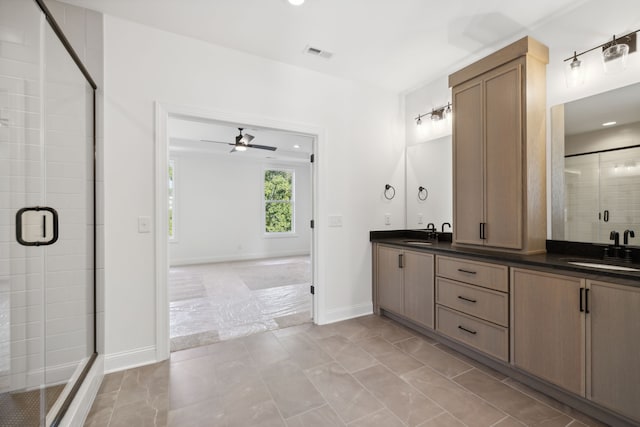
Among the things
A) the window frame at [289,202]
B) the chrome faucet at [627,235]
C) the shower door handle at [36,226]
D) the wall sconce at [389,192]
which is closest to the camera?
the shower door handle at [36,226]

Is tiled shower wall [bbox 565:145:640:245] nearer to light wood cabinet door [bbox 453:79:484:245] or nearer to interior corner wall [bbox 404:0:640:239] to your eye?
interior corner wall [bbox 404:0:640:239]

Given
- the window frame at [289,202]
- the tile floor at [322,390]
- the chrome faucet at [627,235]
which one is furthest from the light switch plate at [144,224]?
the window frame at [289,202]

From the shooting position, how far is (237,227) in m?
6.98

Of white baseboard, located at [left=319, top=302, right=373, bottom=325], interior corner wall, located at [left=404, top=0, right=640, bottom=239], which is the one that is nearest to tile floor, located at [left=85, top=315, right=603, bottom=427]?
white baseboard, located at [left=319, top=302, right=373, bottom=325]

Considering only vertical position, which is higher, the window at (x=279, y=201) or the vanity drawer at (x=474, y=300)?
the window at (x=279, y=201)

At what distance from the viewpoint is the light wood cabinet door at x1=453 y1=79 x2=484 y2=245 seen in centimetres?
243

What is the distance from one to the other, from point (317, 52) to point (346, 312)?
8.83ft

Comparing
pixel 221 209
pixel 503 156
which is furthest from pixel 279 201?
pixel 503 156

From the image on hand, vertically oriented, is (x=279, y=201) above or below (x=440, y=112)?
below

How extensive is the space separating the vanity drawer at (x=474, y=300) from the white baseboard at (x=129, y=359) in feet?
7.96

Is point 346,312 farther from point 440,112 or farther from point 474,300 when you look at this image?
point 440,112

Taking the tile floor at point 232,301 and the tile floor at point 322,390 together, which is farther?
the tile floor at point 232,301

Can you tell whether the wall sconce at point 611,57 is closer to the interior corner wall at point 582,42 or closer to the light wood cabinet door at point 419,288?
the interior corner wall at point 582,42

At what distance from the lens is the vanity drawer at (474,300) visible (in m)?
2.00
